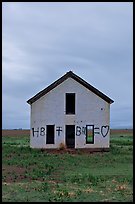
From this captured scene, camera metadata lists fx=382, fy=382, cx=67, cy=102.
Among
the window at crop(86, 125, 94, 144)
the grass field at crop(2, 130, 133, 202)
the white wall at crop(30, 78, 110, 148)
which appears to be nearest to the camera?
the grass field at crop(2, 130, 133, 202)

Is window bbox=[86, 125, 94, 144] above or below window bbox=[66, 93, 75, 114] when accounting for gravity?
below

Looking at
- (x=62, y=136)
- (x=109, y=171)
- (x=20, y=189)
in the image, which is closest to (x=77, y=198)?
(x=20, y=189)

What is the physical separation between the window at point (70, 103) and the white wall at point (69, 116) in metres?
0.34

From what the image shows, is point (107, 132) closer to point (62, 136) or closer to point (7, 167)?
point (62, 136)

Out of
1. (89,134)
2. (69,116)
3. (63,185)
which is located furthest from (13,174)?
(89,134)

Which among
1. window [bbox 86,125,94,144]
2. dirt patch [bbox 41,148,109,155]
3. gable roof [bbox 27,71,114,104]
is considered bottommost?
dirt patch [bbox 41,148,109,155]

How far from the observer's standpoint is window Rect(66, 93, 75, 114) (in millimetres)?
31953

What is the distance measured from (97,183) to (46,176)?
297 cm

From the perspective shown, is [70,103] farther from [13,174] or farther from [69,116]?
[13,174]

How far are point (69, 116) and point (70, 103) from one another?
1.13 meters

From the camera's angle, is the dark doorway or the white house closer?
the white house

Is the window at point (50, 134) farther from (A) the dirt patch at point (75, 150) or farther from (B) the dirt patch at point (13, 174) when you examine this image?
(B) the dirt patch at point (13, 174)

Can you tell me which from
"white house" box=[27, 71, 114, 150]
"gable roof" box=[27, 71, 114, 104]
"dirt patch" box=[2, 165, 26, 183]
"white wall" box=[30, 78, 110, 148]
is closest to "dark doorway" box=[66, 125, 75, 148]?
"white house" box=[27, 71, 114, 150]

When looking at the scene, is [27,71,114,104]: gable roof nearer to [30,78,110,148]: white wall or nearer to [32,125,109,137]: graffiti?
[30,78,110,148]: white wall
